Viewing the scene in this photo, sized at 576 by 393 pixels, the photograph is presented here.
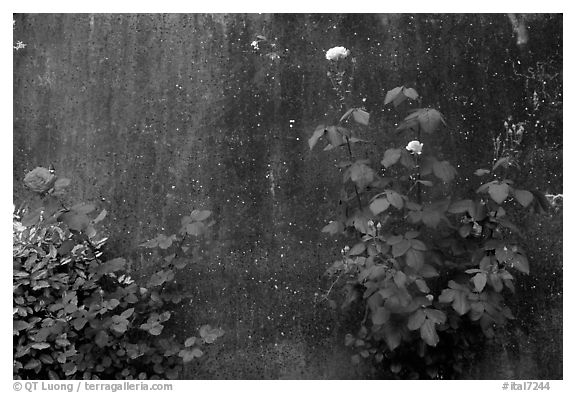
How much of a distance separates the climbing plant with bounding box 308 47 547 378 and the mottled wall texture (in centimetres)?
13

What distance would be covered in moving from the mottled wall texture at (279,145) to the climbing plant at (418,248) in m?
0.13

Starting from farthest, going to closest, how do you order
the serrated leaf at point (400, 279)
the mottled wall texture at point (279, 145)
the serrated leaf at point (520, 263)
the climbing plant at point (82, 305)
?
the mottled wall texture at point (279, 145), the climbing plant at point (82, 305), the serrated leaf at point (520, 263), the serrated leaf at point (400, 279)

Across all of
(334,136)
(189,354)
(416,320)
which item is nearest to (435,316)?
(416,320)

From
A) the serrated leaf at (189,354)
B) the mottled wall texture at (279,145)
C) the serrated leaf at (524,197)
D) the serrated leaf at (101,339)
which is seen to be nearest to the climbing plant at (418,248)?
the serrated leaf at (524,197)

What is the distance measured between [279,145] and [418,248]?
99cm

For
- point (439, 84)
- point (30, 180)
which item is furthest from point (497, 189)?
point (30, 180)

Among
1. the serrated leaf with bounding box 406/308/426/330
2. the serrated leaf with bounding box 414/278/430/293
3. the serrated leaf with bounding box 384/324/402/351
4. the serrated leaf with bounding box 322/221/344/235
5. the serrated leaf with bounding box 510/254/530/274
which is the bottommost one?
the serrated leaf with bounding box 384/324/402/351

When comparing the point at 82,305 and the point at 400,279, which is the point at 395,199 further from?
the point at 82,305

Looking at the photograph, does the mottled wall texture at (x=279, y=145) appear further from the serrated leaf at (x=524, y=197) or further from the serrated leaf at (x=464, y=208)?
the serrated leaf at (x=524, y=197)

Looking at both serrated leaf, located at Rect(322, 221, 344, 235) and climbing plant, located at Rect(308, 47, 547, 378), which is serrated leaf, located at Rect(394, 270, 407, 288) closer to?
climbing plant, located at Rect(308, 47, 547, 378)

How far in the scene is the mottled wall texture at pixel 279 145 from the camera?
3123 millimetres

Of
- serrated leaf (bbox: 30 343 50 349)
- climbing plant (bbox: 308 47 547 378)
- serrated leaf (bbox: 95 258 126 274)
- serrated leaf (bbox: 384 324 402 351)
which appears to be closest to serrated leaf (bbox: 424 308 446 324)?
climbing plant (bbox: 308 47 547 378)

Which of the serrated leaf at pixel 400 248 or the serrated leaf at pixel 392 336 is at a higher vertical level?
the serrated leaf at pixel 400 248

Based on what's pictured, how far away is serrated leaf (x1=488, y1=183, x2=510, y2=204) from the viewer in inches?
100
